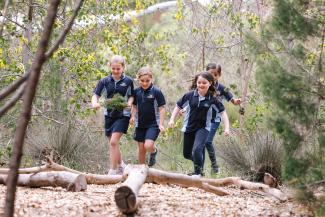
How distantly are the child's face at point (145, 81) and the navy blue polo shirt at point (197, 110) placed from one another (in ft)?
1.77

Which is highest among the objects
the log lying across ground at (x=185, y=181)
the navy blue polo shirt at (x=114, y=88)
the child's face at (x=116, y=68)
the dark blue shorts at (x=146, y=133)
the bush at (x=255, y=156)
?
the child's face at (x=116, y=68)

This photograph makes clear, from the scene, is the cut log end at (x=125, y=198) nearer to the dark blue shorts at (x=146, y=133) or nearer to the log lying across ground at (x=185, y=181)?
the log lying across ground at (x=185, y=181)

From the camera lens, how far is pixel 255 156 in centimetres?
821

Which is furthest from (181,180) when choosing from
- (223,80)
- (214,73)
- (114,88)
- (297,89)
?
(223,80)

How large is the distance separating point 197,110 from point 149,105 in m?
0.65

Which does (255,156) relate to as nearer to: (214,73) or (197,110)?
(197,110)

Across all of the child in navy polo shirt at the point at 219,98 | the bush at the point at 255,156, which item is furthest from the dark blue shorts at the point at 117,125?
the bush at the point at 255,156

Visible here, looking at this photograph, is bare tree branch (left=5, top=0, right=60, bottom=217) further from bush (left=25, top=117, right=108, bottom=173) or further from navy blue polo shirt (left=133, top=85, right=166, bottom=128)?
bush (left=25, top=117, right=108, bottom=173)

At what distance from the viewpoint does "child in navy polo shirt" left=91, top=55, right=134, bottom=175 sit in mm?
7855

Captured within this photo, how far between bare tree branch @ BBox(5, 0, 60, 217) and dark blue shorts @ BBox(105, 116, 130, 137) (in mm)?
4632

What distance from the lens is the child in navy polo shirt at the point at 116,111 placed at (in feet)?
25.8

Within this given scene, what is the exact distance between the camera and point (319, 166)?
489 centimetres

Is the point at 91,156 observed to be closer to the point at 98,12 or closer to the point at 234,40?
the point at 98,12

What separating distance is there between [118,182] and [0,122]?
3738mm
